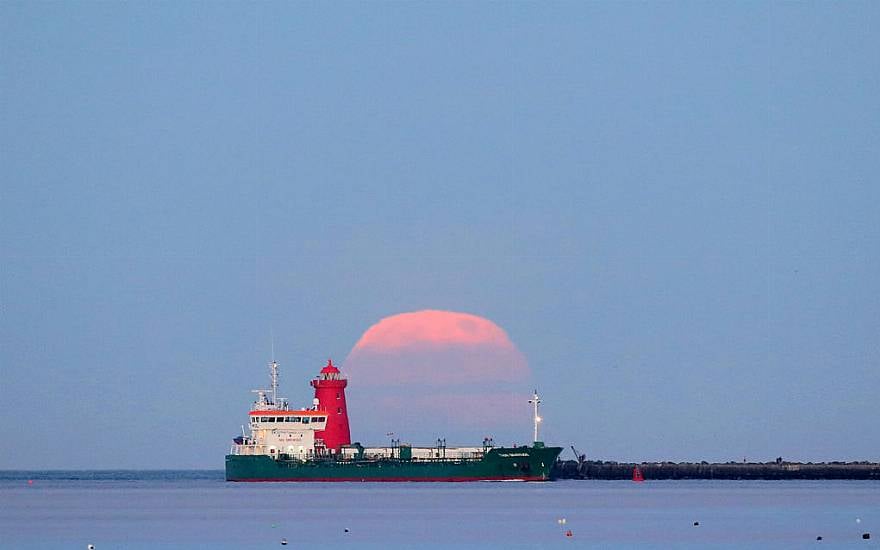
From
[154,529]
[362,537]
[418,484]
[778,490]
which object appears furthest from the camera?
[418,484]

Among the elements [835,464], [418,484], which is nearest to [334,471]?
[418,484]

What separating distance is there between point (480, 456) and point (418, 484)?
1095 inches

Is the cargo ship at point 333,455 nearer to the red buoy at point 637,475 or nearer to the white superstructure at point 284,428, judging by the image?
the white superstructure at point 284,428

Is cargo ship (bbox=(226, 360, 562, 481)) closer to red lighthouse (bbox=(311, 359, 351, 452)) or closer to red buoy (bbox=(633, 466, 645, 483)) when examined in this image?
red lighthouse (bbox=(311, 359, 351, 452))

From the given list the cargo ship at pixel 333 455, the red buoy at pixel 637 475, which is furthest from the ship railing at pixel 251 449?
the red buoy at pixel 637 475

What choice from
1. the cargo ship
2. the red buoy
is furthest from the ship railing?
the red buoy

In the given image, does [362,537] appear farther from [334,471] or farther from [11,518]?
[334,471]

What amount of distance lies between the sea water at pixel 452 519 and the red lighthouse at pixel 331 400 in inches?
155

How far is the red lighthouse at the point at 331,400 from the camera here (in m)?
115

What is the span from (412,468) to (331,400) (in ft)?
24.2

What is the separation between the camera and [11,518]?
295ft

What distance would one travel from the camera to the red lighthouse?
11544 centimetres

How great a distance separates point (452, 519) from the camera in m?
82.1

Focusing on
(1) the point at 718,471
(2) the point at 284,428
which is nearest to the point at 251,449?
(2) the point at 284,428
